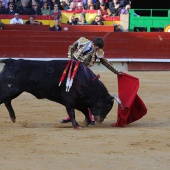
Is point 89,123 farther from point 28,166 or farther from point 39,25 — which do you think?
point 39,25

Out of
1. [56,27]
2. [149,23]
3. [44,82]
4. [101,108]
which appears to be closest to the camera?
[44,82]

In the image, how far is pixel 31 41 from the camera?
15.7 meters

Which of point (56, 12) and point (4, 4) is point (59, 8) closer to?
point (56, 12)

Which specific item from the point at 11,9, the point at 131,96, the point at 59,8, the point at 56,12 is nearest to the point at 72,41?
the point at 56,12

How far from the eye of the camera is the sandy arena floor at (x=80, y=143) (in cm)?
550

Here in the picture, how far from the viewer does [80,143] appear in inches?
253

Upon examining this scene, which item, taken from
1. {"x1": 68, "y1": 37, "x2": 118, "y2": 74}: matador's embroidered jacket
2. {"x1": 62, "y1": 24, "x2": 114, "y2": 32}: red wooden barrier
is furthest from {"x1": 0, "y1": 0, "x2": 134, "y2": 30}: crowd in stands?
{"x1": 68, "y1": 37, "x2": 118, "y2": 74}: matador's embroidered jacket

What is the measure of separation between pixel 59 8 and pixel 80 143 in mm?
10782

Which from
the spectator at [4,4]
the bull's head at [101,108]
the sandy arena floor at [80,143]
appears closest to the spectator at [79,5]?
the spectator at [4,4]

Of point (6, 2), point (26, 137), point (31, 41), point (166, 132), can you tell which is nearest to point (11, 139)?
point (26, 137)

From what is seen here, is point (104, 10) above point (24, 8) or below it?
below

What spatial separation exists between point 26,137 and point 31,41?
29.8ft

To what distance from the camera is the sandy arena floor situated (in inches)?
216

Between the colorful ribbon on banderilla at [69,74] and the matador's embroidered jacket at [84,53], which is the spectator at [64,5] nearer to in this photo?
the matador's embroidered jacket at [84,53]
